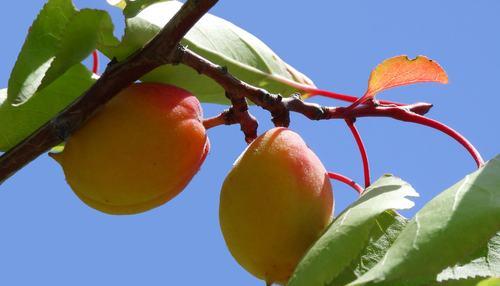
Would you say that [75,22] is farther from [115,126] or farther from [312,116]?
[312,116]

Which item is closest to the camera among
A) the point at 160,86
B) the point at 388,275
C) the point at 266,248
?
the point at 388,275

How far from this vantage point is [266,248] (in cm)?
99

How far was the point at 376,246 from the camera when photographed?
0.95 meters

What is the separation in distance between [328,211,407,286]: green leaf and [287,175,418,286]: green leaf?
0.04 feet

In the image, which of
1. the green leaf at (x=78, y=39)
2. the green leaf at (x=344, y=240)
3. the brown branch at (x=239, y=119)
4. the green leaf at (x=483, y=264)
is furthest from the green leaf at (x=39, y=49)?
the green leaf at (x=483, y=264)

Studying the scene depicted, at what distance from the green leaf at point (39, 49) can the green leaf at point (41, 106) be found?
0.09 metres

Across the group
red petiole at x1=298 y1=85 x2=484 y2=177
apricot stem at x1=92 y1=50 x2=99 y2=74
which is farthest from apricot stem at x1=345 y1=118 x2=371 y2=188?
apricot stem at x1=92 y1=50 x2=99 y2=74

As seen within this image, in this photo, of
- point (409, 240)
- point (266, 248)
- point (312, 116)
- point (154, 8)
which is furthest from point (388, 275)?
point (154, 8)

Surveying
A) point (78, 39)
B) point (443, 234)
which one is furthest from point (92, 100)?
point (443, 234)

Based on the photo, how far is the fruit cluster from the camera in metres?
1.00

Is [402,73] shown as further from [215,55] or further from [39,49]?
[39,49]

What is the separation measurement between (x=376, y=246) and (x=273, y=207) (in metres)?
0.13

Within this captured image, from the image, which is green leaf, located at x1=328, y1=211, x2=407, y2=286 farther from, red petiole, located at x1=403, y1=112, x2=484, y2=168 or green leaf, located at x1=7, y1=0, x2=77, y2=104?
green leaf, located at x1=7, y1=0, x2=77, y2=104

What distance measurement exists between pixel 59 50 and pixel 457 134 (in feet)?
1.86
